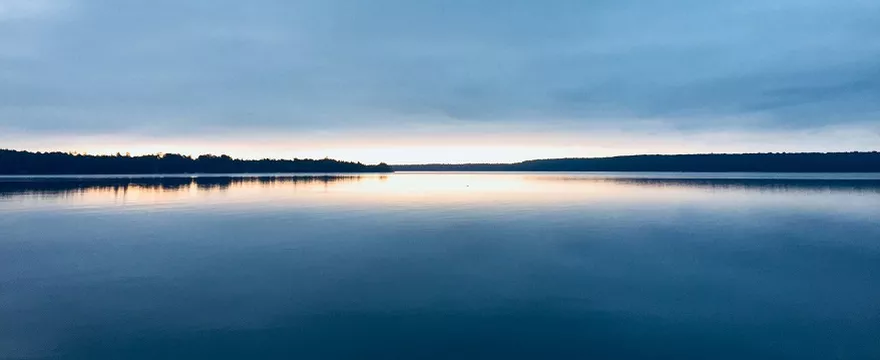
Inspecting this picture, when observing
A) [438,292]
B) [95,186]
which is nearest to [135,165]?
[95,186]

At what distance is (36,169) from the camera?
362 feet

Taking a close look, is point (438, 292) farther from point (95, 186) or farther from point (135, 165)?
point (135, 165)

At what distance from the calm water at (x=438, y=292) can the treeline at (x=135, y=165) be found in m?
120

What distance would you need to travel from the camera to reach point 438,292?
10.5 m

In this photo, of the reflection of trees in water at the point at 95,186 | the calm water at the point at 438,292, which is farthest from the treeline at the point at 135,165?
the calm water at the point at 438,292

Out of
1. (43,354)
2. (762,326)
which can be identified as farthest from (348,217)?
(762,326)

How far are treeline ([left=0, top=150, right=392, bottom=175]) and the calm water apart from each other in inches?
4742

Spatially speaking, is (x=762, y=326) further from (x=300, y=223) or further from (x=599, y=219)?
(x=300, y=223)

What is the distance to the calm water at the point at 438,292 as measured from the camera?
7676mm

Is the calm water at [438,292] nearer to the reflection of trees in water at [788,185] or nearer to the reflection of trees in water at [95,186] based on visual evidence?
the reflection of trees in water at [95,186]

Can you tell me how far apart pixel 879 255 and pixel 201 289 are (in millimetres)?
20601

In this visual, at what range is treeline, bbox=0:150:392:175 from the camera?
10944 cm

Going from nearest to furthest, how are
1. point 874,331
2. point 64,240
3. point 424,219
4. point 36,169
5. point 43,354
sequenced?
point 43,354 < point 874,331 < point 64,240 < point 424,219 < point 36,169

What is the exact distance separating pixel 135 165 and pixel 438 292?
149306 mm
